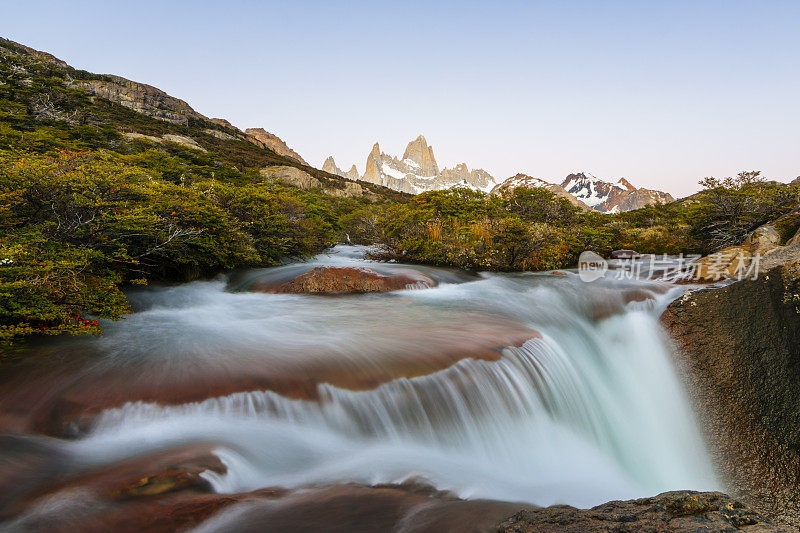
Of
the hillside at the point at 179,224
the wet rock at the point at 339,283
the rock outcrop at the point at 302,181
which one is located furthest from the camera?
the rock outcrop at the point at 302,181

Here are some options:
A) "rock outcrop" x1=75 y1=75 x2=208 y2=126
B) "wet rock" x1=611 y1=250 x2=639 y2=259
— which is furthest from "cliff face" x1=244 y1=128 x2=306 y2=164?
"wet rock" x1=611 y1=250 x2=639 y2=259

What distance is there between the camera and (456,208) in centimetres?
1655

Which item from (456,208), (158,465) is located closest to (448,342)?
(158,465)

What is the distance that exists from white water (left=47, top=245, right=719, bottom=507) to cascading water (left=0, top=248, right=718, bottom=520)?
0.02 m

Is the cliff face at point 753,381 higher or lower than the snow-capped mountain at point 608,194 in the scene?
lower

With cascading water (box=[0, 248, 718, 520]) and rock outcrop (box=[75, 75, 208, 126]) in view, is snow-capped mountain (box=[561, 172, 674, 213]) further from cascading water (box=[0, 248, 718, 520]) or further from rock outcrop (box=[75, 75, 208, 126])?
cascading water (box=[0, 248, 718, 520])

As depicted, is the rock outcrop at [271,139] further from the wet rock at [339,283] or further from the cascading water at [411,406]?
the cascading water at [411,406]

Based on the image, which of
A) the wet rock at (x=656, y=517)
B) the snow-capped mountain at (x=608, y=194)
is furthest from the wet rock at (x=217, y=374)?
the snow-capped mountain at (x=608, y=194)

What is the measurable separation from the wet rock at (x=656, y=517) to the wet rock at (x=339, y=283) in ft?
23.4

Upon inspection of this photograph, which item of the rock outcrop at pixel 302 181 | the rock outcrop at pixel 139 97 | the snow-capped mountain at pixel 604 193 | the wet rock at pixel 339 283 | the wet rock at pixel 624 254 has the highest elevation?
the snow-capped mountain at pixel 604 193

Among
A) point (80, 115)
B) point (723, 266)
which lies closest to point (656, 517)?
point (723, 266)

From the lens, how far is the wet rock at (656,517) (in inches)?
67.4

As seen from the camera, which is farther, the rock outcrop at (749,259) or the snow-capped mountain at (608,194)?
the snow-capped mountain at (608,194)

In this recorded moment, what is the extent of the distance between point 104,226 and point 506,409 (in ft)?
23.9
